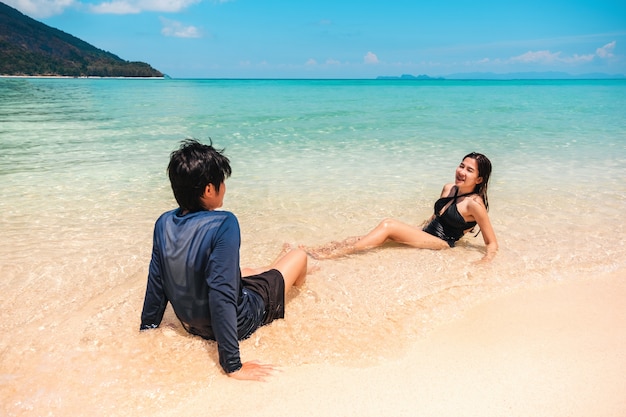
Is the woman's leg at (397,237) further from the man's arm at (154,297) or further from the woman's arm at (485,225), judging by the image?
the man's arm at (154,297)

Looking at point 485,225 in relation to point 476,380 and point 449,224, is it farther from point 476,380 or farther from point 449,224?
point 476,380

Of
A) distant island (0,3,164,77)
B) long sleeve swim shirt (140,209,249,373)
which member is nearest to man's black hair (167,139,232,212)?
long sleeve swim shirt (140,209,249,373)

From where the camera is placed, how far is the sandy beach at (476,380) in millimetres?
2428

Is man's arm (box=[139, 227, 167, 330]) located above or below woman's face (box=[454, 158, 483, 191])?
below

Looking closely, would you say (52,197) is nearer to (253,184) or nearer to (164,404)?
(253,184)

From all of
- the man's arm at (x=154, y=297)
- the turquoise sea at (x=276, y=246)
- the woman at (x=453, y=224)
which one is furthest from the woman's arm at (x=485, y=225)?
the man's arm at (x=154, y=297)

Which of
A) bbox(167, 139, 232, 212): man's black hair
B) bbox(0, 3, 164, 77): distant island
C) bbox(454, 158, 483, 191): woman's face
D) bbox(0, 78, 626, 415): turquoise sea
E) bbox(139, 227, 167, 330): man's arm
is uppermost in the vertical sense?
bbox(0, 3, 164, 77): distant island

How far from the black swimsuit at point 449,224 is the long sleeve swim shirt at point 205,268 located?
3.13 metres

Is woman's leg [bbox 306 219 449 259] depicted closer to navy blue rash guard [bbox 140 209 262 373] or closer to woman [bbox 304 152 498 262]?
woman [bbox 304 152 498 262]

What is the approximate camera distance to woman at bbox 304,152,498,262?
15.5 ft

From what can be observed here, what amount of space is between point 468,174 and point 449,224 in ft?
2.14

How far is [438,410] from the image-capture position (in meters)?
2.40

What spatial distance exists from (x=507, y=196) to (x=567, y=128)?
10196mm

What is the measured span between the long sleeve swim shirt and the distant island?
139 metres
